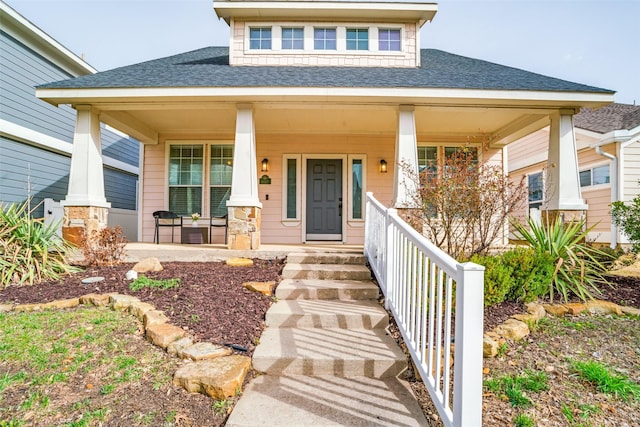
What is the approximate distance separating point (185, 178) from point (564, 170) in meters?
6.99

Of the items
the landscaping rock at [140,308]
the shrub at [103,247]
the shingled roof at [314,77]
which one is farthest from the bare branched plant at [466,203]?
the shrub at [103,247]

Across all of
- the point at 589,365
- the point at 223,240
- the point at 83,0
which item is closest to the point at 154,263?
the point at 223,240

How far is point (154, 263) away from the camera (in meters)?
4.41

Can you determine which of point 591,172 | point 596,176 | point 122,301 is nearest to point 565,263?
point 122,301

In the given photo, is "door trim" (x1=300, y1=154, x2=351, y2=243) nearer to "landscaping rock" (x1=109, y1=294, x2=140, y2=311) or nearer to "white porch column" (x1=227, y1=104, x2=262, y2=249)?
"white porch column" (x1=227, y1=104, x2=262, y2=249)

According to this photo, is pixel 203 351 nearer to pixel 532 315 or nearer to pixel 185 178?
pixel 532 315

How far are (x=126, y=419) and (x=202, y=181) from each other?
605 cm

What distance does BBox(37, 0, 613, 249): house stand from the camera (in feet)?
17.0

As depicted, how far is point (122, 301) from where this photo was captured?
10.6 feet

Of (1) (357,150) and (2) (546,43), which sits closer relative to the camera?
(1) (357,150)

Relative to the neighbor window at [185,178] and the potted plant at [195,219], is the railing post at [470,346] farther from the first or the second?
the neighbor window at [185,178]

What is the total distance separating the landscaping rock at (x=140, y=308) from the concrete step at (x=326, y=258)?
1.84 m

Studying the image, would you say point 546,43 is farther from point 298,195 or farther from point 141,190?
point 141,190

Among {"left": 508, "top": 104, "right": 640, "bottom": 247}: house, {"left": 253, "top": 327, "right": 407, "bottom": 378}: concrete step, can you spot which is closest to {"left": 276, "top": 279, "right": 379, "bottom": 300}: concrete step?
{"left": 253, "top": 327, "right": 407, "bottom": 378}: concrete step
